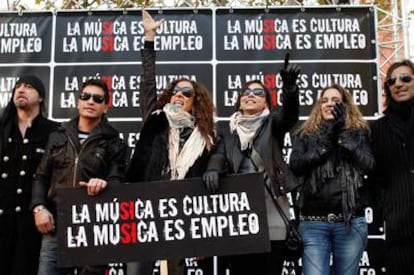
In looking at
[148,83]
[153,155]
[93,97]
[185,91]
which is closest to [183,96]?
[185,91]

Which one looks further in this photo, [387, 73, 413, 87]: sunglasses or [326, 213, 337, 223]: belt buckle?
[387, 73, 413, 87]: sunglasses

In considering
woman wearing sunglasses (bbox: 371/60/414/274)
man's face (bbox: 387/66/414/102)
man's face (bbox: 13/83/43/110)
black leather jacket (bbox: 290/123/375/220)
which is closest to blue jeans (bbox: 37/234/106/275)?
man's face (bbox: 13/83/43/110)

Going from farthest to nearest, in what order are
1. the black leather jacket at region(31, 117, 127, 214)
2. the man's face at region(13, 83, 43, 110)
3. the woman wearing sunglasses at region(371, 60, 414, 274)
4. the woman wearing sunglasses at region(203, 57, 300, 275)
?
the man's face at region(13, 83, 43, 110) → the black leather jacket at region(31, 117, 127, 214) → the woman wearing sunglasses at region(371, 60, 414, 274) → the woman wearing sunglasses at region(203, 57, 300, 275)

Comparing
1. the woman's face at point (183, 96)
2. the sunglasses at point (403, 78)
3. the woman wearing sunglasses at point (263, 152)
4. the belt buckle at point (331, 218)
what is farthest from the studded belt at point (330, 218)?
the woman's face at point (183, 96)

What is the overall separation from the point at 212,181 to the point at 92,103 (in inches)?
45.2

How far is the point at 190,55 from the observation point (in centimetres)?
540

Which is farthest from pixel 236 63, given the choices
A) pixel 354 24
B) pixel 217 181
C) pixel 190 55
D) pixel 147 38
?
pixel 217 181

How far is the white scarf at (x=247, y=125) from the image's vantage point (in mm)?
3602

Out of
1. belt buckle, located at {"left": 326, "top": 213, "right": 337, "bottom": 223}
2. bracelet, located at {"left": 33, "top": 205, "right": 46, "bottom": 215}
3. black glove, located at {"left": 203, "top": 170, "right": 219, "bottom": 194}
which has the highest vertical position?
black glove, located at {"left": 203, "top": 170, "right": 219, "bottom": 194}

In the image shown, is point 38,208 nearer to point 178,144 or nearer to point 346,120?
point 178,144

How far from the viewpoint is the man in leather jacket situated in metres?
3.63

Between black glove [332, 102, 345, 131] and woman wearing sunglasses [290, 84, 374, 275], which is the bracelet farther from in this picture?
black glove [332, 102, 345, 131]

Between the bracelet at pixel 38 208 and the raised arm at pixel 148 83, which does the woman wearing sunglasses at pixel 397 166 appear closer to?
the raised arm at pixel 148 83

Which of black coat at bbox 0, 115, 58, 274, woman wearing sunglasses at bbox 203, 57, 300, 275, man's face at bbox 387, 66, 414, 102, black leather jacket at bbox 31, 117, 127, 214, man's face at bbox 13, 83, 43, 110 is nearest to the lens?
woman wearing sunglasses at bbox 203, 57, 300, 275
